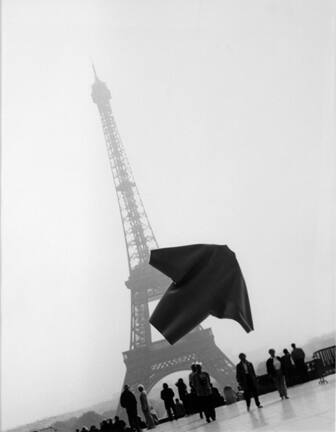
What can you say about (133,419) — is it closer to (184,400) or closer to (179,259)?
(184,400)

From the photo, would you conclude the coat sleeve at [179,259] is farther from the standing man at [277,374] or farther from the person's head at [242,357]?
the standing man at [277,374]

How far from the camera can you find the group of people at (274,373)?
10000mm

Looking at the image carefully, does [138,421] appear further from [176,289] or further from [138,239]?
[138,239]

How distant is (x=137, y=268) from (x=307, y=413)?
114 feet

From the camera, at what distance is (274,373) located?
37.2 feet

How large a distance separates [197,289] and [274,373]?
603 centimetres

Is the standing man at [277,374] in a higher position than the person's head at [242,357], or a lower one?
lower

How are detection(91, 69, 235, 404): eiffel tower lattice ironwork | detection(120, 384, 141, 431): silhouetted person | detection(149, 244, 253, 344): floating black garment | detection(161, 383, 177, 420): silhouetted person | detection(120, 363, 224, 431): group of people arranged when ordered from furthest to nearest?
detection(91, 69, 235, 404): eiffel tower lattice ironwork, detection(161, 383, 177, 420): silhouetted person, detection(120, 384, 141, 431): silhouetted person, detection(120, 363, 224, 431): group of people, detection(149, 244, 253, 344): floating black garment

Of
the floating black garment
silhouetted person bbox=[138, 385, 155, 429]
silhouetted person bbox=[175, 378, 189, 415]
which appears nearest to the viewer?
the floating black garment

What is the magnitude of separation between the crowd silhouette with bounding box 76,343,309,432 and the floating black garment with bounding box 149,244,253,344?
3.86 metres

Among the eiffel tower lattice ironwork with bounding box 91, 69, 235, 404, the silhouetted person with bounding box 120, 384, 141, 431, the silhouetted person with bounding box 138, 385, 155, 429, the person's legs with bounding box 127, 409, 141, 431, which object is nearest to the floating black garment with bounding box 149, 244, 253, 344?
the silhouetted person with bounding box 120, 384, 141, 431

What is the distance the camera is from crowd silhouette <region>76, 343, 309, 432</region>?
32.7ft

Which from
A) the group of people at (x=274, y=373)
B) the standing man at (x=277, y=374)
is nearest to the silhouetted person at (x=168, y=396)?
the group of people at (x=274, y=373)

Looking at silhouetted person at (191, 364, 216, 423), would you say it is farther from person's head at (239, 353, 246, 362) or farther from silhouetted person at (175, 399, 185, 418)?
silhouetted person at (175, 399, 185, 418)
